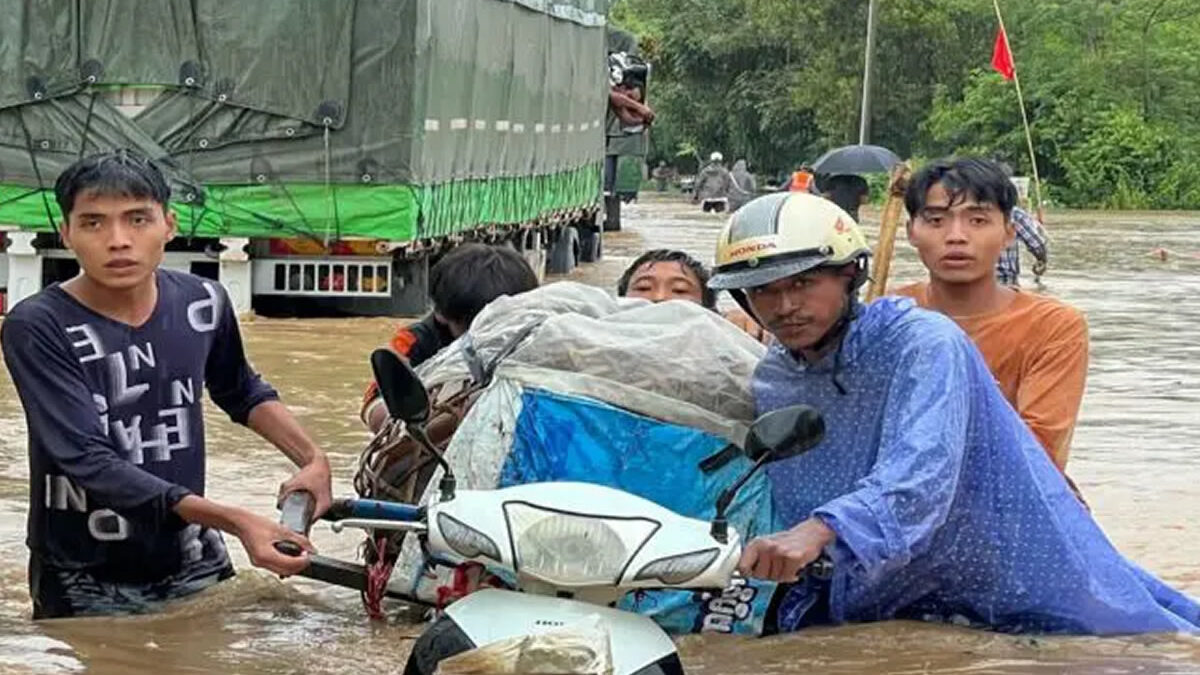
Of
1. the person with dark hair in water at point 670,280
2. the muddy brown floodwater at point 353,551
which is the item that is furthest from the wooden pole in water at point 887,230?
the person with dark hair in water at point 670,280

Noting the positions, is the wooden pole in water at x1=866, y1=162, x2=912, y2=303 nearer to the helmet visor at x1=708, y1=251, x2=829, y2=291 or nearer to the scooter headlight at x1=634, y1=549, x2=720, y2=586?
the helmet visor at x1=708, y1=251, x2=829, y2=291

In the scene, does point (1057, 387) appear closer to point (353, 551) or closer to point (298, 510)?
point (298, 510)

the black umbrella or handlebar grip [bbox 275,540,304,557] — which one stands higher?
the black umbrella

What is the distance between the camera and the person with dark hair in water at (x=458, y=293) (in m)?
6.52

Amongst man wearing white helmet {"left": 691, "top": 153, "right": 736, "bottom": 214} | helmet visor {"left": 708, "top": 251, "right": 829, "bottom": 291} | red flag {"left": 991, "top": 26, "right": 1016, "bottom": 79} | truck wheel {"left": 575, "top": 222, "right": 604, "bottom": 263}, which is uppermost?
red flag {"left": 991, "top": 26, "right": 1016, "bottom": 79}

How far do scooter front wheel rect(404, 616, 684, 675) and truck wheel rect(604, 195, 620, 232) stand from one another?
1169 inches

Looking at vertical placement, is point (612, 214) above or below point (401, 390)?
below

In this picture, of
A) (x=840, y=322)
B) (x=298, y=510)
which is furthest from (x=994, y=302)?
(x=298, y=510)

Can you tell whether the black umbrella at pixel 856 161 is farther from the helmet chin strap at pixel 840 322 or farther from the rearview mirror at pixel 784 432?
the rearview mirror at pixel 784 432

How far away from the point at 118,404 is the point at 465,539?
1.59 m

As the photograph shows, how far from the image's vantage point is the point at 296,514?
5188 millimetres

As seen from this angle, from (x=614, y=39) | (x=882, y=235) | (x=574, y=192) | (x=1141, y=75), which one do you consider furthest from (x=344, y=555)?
(x=1141, y=75)

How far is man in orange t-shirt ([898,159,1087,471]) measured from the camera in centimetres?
590

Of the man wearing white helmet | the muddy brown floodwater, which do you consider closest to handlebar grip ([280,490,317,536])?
the muddy brown floodwater
